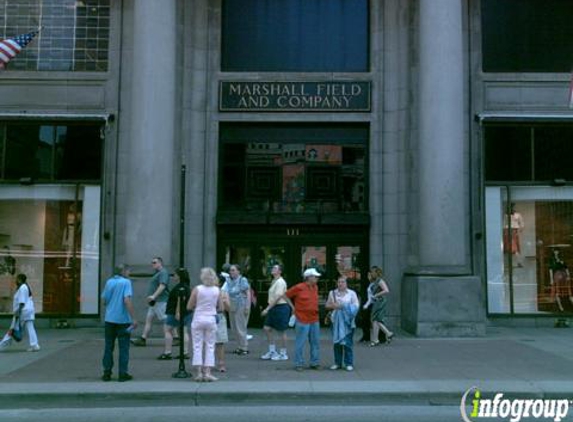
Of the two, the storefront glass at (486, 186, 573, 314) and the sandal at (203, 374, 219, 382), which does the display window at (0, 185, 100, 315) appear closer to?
the sandal at (203, 374, 219, 382)

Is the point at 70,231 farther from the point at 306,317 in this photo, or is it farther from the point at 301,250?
the point at 306,317

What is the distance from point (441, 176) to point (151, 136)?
7.49 m

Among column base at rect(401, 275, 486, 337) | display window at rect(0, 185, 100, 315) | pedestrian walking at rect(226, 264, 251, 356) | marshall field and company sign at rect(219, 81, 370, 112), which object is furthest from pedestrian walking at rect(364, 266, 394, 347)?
display window at rect(0, 185, 100, 315)

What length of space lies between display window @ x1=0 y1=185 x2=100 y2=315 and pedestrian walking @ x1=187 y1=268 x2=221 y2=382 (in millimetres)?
8386

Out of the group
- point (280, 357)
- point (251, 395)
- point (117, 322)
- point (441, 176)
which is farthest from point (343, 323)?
point (441, 176)

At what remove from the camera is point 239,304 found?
14781 millimetres

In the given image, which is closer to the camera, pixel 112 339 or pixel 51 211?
pixel 112 339

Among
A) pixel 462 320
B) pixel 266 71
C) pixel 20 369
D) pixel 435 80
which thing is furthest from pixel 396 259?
pixel 20 369

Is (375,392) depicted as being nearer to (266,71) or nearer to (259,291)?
(259,291)

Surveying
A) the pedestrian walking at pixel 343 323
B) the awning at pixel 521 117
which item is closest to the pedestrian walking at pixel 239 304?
the pedestrian walking at pixel 343 323

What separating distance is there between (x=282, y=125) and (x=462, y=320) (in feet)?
24.0

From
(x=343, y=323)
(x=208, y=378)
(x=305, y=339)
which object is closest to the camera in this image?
(x=208, y=378)

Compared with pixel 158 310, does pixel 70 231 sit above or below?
above

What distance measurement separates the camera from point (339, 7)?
A: 2050 centimetres
